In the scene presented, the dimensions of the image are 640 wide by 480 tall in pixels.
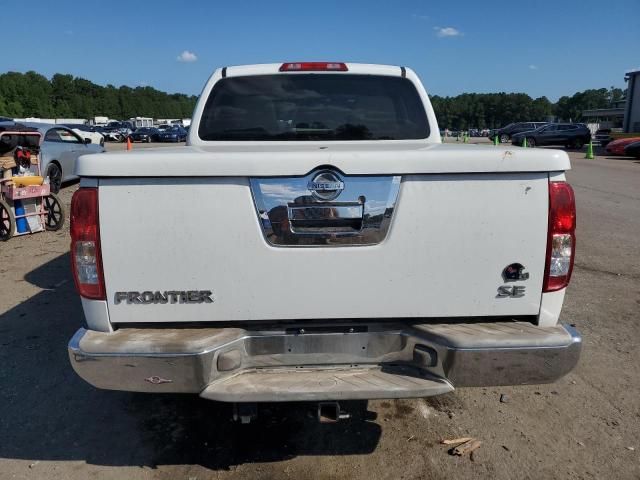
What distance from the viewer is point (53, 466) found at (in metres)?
2.98

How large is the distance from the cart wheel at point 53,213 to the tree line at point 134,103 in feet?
398

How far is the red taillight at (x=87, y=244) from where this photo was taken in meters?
2.39

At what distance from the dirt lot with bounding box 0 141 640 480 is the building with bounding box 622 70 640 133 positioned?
50.9m

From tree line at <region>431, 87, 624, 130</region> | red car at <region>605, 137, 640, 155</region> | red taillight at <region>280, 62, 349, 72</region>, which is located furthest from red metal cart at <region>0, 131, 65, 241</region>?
tree line at <region>431, 87, 624, 130</region>

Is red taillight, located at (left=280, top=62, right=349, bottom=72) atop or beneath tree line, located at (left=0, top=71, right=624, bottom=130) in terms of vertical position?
beneath

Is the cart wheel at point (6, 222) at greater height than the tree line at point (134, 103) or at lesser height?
lesser

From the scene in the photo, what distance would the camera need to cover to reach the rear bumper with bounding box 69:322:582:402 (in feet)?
7.79

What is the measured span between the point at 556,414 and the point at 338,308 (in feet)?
6.52

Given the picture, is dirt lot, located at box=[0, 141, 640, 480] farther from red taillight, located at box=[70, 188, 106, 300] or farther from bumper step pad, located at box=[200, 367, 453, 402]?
red taillight, located at box=[70, 188, 106, 300]

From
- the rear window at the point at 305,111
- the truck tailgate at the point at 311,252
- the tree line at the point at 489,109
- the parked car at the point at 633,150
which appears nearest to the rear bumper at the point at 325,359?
the truck tailgate at the point at 311,252

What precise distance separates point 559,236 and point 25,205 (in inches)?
351

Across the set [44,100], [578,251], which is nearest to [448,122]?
[44,100]

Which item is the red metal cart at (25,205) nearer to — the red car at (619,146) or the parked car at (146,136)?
the red car at (619,146)

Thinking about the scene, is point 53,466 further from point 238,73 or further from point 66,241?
point 66,241
